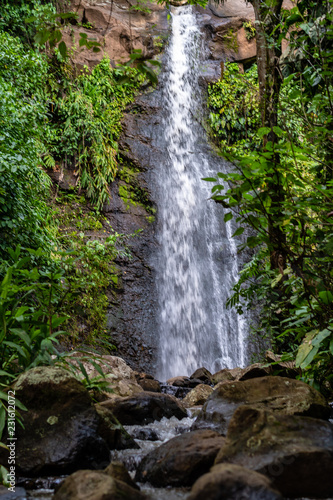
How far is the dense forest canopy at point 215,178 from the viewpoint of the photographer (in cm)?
259

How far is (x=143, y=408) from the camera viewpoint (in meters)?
3.72

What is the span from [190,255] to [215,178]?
24.2 feet

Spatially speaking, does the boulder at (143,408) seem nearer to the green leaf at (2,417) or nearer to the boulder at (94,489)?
the green leaf at (2,417)

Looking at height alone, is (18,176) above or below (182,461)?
above

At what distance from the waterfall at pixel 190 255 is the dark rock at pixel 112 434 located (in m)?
5.89

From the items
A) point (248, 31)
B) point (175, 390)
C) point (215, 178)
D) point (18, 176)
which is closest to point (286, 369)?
point (215, 178)

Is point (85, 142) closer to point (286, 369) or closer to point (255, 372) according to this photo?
point (255, 372)

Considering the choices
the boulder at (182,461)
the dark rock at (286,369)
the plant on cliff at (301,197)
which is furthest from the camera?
the dark rock at (286,369)

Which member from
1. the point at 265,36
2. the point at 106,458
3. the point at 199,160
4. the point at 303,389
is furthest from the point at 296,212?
the point at 199,160

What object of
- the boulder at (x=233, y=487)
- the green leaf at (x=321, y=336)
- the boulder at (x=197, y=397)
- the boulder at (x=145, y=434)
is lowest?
the boulder at (x=197, y=397)

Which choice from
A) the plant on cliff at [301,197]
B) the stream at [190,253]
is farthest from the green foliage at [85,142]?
the plant on cliff at [301,197]

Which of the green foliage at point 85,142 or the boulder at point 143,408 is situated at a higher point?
the green foliage at point 85,142

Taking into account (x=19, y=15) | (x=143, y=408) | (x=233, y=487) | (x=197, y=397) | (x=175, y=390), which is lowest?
(x=175, y=390)

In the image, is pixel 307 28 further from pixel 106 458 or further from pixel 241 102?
pixel 241 102
